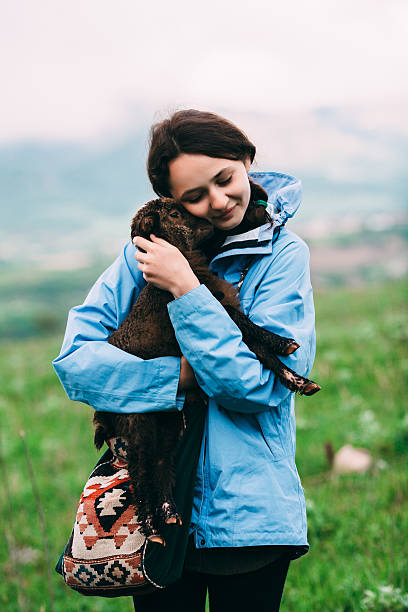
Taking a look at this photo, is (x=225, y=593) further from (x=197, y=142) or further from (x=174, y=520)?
(x=197, y=142)

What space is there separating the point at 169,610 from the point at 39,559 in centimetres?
333

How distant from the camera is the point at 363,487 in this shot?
5.05m

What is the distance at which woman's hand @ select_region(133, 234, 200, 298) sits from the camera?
213 centimetres

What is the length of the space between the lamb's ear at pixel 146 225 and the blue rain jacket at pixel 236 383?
35 cm

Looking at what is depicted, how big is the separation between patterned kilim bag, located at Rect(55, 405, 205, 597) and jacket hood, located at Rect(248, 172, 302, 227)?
2.94 ft

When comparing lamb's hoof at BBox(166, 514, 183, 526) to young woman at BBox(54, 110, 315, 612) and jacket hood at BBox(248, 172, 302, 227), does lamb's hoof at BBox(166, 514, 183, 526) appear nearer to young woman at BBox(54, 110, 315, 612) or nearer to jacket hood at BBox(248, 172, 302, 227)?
young woman at BBox(54, 110, 315, 612)

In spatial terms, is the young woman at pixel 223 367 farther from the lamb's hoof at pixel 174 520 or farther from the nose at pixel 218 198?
the lamb's hoof at pixel 174 520

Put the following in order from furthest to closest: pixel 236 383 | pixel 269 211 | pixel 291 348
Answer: pixel 269 211 → pixel 291 348 → pixel 236 383

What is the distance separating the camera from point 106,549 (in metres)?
1.97

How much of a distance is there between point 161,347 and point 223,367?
47 centimetres

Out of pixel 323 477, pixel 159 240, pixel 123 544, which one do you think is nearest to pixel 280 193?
pixel 159 240

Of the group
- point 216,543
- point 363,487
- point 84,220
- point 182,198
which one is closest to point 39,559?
point 363,487

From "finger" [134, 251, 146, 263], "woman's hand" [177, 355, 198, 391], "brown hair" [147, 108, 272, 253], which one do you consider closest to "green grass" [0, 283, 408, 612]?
"woman's hand" [177, 355, 198, 391]

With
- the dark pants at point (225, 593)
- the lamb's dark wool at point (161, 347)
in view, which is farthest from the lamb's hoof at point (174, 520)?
the dark pants at point (225, 593)
